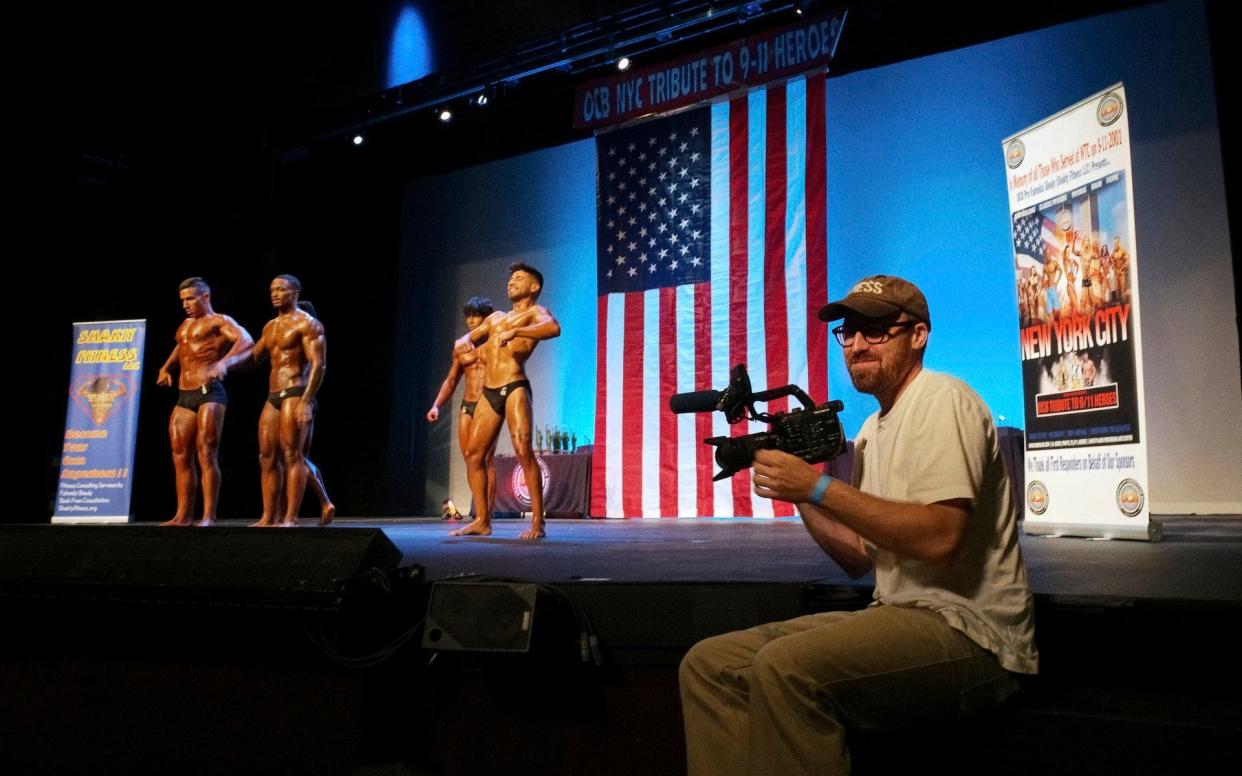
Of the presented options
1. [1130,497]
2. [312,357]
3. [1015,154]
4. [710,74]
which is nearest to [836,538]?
[1130,497]

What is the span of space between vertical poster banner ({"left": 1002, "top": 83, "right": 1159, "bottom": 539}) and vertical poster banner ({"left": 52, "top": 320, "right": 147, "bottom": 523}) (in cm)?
829

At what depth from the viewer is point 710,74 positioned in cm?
895

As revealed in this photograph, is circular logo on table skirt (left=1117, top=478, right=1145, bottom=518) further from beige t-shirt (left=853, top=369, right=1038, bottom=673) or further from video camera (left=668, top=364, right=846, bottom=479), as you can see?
video camera (left=668, top=364, right=846, bottom=479)

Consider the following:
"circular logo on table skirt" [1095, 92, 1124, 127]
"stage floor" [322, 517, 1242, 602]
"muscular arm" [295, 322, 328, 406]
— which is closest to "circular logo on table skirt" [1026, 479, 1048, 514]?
"stage floor" [322, 517, 1242, 602]

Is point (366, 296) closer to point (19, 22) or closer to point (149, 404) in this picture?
point (149, 404)

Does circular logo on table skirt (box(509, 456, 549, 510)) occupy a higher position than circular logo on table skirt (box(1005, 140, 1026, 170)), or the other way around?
circular logo on table skirt (box(1005, 140, 1026, 170))

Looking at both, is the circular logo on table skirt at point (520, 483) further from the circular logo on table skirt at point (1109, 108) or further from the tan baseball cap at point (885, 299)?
the tan baseball cap at point (885, 299)

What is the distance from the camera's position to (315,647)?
2.84m

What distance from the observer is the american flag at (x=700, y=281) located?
852cm

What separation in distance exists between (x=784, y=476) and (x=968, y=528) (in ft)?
1.38

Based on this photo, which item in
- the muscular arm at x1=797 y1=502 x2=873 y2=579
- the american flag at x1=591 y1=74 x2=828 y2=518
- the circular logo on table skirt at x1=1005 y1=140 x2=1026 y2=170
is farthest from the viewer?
the american flag at x1=591 y1=74 x2=828 y2=518

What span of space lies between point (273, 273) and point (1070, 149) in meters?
9.24

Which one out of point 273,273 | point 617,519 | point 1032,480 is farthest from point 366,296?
point 1032,480

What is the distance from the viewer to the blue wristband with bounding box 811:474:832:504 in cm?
178
